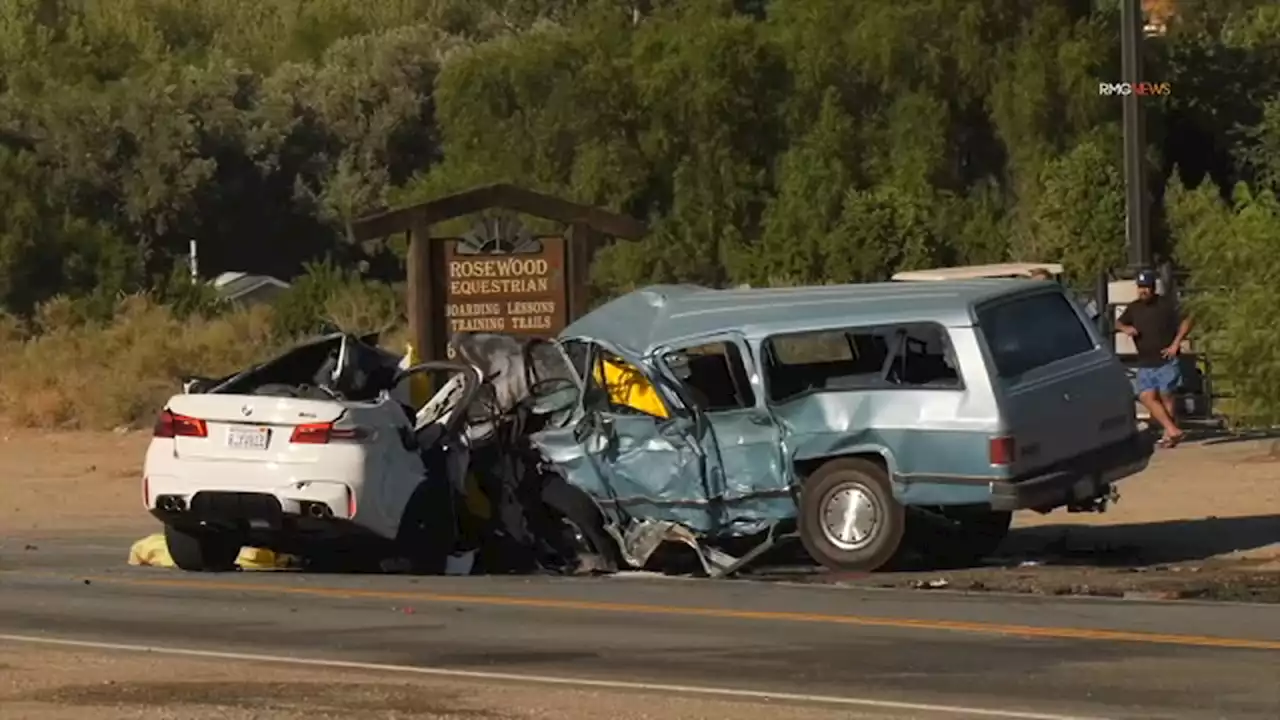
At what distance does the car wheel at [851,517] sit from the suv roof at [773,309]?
96 centimetres

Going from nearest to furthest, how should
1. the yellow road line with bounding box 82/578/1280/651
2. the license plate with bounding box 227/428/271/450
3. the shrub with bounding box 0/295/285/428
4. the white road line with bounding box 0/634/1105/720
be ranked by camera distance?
1. the white road line with bounding box 0/634/1105/720
2. the yellow road line with bounding box 82/578/1280/651
3. the license plate with bounding box 227/428/271/450
4. the shrub with bounding box 0/295/285/428

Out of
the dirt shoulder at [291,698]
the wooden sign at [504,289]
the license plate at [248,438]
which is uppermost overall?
the wooden sign at [504,289]

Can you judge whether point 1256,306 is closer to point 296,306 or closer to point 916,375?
point 916,375

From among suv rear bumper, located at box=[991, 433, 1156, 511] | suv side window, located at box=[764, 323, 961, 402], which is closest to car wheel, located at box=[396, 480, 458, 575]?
suv side window, located at box=[764, 323, 961, 402]

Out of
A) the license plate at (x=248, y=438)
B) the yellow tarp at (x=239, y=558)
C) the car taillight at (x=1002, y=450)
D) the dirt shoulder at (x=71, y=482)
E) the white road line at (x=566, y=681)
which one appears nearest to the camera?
the white road line at (x=566, y=681)

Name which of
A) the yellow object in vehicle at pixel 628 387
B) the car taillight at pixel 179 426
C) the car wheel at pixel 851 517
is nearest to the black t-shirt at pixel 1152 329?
the car wheel at pixel 851 517

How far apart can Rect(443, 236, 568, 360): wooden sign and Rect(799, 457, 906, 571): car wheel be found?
6264mm

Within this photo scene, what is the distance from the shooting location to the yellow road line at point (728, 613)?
40.4 ft

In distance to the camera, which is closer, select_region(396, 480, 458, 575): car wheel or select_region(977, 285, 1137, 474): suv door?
select_region(977, 285, 1137, 474): suv door

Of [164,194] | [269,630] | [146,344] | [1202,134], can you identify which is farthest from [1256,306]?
[164,194]

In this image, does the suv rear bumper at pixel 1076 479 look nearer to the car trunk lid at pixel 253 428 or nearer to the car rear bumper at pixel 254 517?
the car rear bumper at pixel 254 517

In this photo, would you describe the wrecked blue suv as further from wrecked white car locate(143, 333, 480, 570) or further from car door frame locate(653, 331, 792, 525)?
wrecked white car locate(143, 333, 480, 570)

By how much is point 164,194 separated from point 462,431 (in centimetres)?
4630

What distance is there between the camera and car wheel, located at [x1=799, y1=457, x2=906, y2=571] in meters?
15.7
